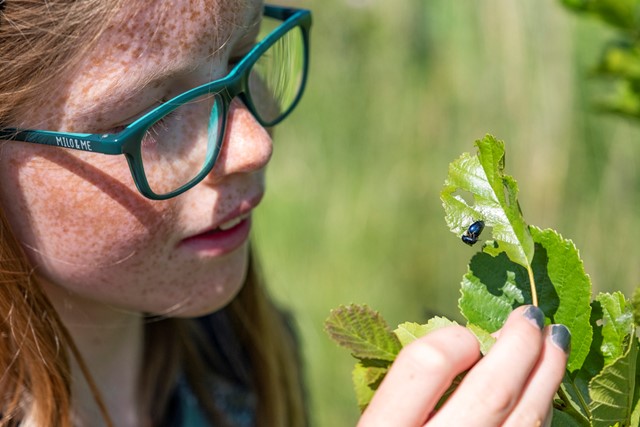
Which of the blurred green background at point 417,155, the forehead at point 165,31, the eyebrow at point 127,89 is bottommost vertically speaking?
the blurred green background at point 417,155

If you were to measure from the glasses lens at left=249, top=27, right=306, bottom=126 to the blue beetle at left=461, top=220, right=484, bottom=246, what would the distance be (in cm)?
45

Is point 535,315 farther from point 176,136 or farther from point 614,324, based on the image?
point 176,136

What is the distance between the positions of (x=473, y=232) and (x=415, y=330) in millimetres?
104

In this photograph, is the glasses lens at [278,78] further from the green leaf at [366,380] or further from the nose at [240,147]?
the green leaf at [366,380]

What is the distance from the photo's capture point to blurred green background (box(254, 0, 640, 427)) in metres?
2.37

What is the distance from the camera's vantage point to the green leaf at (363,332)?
27.7 inches

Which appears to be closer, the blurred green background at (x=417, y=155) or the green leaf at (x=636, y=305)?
the green leaf at (x=636, y=305)

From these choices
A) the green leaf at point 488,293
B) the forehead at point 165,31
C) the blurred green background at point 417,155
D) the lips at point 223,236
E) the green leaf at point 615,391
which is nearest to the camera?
the green leaf at point 615,391

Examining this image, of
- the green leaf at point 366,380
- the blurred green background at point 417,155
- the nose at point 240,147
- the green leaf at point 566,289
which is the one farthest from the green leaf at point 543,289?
the blurred green background at point 417,155

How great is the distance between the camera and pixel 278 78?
1256mm

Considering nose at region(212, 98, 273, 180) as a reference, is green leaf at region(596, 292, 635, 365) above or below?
below

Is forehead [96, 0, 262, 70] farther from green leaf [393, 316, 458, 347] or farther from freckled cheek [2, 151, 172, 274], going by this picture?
green leaf [393, 316, 458, 347]

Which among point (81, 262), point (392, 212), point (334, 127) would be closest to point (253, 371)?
point (81, 262)

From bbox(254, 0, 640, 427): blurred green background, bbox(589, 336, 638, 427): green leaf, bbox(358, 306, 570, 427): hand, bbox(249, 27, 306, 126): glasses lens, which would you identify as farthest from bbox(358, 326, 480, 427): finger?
bbox(254, 0, 640, 427): blurred green background
